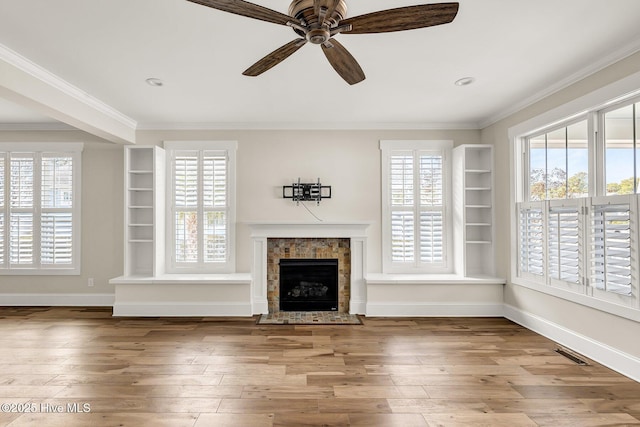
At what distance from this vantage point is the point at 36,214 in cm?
524

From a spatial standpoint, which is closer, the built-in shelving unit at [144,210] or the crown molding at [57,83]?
the crown molding at [57,83]

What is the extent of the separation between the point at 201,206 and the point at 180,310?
56.3 inches

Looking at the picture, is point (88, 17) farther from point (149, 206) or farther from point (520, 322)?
point (520, 322)

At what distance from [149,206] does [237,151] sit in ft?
4.65

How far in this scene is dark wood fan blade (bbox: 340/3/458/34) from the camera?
5.76 feet

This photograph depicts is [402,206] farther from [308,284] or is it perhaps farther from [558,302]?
[558,302]

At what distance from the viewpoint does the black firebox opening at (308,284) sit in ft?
16.4

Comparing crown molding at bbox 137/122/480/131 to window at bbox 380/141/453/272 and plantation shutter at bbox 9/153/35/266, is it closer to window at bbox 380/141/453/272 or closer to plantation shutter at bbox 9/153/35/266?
window at bbox 380/141/453/272

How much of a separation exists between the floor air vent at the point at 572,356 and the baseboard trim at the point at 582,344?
3.1 inches

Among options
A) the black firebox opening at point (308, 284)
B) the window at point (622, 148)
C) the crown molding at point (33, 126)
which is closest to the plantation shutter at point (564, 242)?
the window at point (622, 148)

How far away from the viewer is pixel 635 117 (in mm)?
2969

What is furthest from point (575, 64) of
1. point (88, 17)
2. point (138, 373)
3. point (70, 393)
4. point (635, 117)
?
point (70, 393)

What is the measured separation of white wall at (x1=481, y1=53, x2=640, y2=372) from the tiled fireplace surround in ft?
5.95

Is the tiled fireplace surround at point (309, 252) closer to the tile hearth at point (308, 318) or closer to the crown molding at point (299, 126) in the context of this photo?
the tile hearth at point (308, 318)
